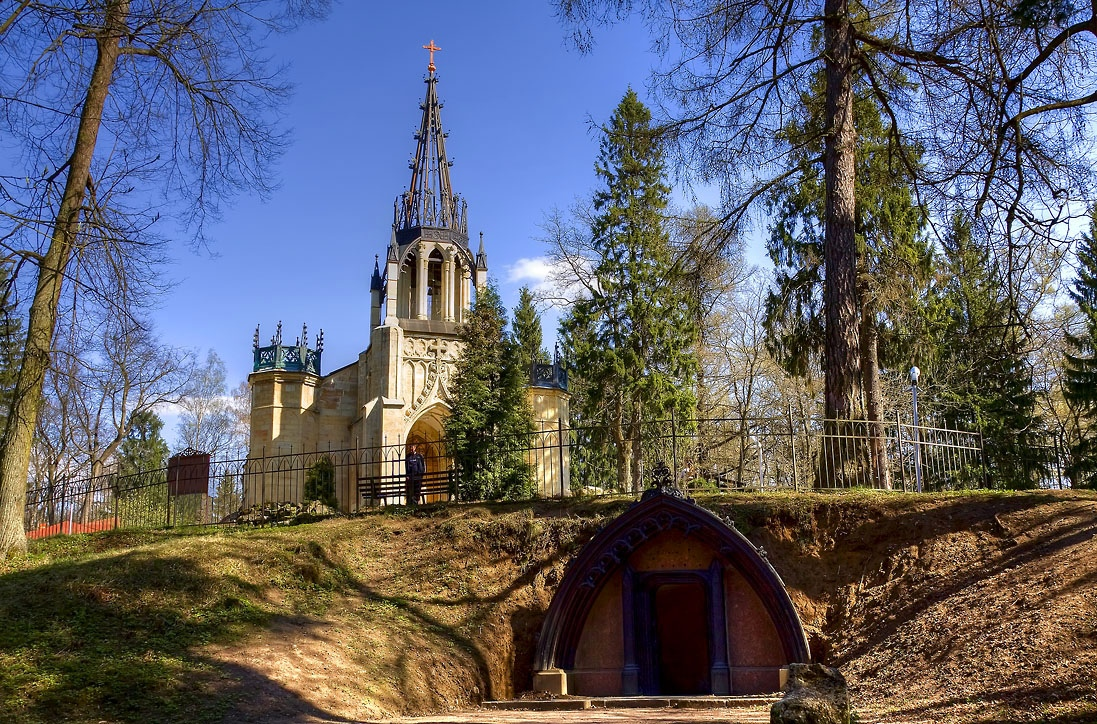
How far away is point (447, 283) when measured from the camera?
29797mm

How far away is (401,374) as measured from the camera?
27.4 meters

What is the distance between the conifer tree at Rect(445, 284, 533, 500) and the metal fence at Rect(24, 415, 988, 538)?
0.15 meters

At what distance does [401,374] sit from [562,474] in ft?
40.7

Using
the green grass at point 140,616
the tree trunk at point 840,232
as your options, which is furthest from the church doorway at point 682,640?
the green grass at point 140,616

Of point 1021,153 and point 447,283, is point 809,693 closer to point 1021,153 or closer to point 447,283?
point 1021,153

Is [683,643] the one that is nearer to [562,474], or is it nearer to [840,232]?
[562,474]

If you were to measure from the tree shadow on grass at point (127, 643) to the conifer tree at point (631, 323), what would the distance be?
15.0 metres

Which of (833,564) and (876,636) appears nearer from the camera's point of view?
(876,636)

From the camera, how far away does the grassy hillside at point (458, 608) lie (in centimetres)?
866

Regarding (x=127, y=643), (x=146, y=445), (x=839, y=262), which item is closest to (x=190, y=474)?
(x=127, y=643)

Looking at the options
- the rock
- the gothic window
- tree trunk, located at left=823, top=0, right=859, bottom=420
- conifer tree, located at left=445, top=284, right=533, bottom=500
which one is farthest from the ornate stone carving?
the gothic window

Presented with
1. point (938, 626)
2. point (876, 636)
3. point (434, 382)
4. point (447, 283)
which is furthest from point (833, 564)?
point (447, 283)

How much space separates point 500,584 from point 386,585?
1733 millimetres

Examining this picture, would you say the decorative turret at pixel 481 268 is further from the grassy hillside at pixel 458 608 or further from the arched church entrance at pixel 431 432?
the grassy hillside at pixel 458 608
